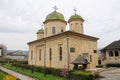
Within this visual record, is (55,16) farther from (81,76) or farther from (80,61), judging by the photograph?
(81,76)

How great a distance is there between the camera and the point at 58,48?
26281 mm

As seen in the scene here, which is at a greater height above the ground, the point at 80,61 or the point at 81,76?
the point at 80,61

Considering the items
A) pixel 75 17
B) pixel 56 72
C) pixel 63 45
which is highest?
pixel 75 17

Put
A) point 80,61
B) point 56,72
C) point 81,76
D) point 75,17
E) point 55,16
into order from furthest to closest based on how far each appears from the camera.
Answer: point 55,16 → point 75,17 → point 80,61 → point 56,72 → point 81,76

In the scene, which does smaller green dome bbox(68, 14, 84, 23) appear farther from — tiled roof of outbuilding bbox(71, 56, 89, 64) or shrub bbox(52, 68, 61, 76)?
shrub bbox(52, 68, 61, 76)

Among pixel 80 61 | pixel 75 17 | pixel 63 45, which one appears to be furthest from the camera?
pixel 75 17

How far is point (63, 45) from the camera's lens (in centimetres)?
2512

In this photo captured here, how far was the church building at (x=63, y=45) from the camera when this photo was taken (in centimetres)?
2459

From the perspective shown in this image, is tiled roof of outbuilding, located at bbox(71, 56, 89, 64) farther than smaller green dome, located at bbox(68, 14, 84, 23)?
No

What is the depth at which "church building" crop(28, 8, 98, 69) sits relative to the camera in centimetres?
2459

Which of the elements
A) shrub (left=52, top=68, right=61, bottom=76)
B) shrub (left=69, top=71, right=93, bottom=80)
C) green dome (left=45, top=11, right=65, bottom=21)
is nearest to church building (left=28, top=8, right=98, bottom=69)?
green dome (left=45, top=11, right=65, bottom=21)

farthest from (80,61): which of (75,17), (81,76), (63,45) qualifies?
(75,17)

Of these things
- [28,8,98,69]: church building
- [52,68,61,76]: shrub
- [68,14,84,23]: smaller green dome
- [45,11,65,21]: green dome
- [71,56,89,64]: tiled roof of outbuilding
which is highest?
[45,11,65,21]: green dome

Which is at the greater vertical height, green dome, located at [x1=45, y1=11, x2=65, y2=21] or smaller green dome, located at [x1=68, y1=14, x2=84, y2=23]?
green dome, located at [x1=45, y1=11, x2=65, y2=21]
